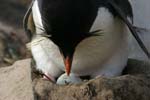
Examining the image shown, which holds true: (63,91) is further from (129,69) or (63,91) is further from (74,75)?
(129,69)

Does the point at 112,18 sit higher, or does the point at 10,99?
the point at 112,18

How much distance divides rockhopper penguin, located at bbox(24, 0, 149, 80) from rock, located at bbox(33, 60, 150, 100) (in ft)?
0.32

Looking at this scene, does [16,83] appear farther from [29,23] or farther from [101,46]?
[101,46]

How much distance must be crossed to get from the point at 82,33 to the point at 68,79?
0.33 m

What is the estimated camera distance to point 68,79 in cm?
303

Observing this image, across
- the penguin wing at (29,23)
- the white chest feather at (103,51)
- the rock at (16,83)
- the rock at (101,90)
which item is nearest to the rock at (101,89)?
the rock at (101,90)

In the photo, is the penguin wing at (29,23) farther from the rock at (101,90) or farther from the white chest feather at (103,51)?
the rock at (101,90)

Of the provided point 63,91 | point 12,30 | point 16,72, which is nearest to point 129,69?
point 63,91

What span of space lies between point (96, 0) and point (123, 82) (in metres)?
0.37

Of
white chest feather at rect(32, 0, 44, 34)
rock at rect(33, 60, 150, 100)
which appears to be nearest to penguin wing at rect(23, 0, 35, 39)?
white chest feather at rect(32, 0, 44, 34)

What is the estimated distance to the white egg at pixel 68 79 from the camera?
2.99 metres

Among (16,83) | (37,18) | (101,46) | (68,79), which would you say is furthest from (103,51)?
(16,83)

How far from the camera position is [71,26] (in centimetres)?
271

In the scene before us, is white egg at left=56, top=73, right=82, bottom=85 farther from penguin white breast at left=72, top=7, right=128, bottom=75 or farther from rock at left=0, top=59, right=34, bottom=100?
rock at left=0, top=59, right=34, bottom=100
